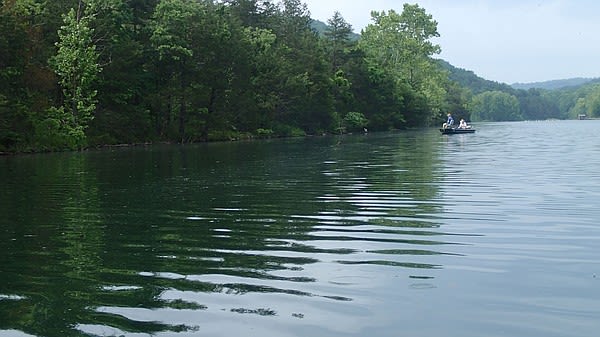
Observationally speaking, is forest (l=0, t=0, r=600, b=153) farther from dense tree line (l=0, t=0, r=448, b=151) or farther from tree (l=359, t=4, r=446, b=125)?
tree (l=359, t=4, r=446, b=125)

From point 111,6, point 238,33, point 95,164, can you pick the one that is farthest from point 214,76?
point 95,164

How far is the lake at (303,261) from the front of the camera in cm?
602

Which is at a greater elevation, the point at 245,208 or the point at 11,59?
the point at 11,59

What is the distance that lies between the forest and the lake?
25317mm

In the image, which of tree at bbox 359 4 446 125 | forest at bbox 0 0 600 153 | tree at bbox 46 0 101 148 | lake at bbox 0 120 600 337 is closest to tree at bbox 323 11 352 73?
forest at bbox 0 0 600 153

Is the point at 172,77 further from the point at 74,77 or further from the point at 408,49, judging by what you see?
the point at 408,49

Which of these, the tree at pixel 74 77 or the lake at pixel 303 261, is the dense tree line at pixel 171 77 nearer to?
the tree at pixel 74 77

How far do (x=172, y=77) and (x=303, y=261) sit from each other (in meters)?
51.0

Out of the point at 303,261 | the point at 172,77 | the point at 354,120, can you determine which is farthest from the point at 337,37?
the point at 303,261

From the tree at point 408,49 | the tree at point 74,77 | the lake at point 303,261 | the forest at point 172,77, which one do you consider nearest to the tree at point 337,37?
the forest at point 172,77

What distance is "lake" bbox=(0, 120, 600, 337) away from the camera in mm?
6023

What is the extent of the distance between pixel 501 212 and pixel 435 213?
4.32 feet

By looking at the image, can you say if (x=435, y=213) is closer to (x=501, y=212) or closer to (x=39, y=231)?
(x=501, y=212)

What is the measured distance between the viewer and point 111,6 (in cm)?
5009
